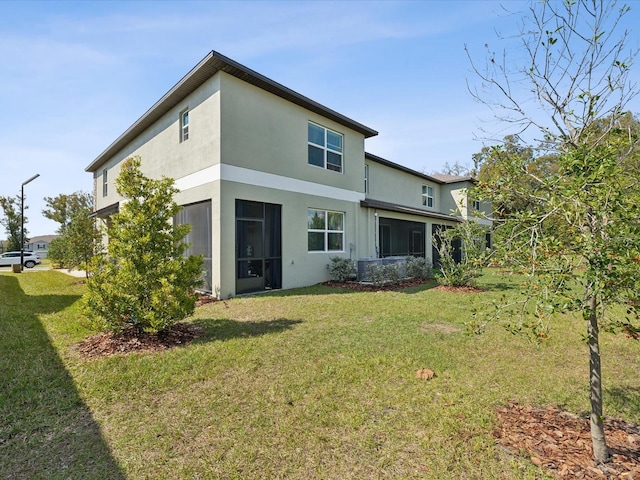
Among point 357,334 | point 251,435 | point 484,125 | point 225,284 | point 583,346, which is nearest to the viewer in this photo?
point 251,435

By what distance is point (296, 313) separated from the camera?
7.75m

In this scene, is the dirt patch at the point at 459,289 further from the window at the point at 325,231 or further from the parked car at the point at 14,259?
the parked car at the point at 14,259

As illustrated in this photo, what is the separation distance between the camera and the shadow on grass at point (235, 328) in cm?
595

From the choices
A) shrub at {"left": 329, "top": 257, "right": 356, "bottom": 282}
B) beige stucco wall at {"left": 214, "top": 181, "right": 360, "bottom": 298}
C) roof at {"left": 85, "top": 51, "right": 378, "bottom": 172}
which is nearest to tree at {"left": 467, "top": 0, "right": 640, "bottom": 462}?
beige stucco wall at {"left": 214, "top": 181, "right": 360, "bottom": 298}

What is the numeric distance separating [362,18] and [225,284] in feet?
26.0

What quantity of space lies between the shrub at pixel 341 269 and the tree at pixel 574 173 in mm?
9653

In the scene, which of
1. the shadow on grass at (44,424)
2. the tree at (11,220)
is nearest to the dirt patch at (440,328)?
the shadow on grass at (44,424)

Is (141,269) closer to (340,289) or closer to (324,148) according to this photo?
(340,289)

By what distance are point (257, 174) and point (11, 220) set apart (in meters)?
44.7

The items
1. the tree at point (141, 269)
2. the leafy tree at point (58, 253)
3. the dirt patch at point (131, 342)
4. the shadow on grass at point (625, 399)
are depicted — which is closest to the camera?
the shadow on grass at point (625, 399)

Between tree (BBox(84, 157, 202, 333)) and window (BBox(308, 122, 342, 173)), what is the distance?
300 inches

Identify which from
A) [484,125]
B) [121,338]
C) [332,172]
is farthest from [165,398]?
[332,172]

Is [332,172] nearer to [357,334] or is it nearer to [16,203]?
[357,334]

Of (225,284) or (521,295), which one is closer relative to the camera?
(521,295)
